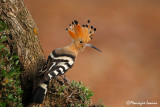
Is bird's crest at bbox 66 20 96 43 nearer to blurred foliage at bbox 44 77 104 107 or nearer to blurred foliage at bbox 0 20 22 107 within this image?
blurred foliage at bbox 44 77 104 107

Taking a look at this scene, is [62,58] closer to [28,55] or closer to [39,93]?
[28,55]

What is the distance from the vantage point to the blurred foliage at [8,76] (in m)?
2.33

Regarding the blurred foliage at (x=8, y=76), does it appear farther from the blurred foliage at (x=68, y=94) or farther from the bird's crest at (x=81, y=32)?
the bird's crest at (x=81, y=32)

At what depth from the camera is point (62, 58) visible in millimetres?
2832

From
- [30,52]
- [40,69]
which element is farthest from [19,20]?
[40,69]

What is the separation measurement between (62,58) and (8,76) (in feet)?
2.16

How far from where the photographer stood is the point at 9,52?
254 cm

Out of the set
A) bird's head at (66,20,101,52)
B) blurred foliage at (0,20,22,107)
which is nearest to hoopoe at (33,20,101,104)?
bird's head at (66,20,101,52)

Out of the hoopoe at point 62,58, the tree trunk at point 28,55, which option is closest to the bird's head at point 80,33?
the hoopoe at point 62,58

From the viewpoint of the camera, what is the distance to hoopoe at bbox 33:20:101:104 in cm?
260

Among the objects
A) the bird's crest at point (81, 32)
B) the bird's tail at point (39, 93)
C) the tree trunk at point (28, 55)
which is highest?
the bird's crest at point (81, 32)

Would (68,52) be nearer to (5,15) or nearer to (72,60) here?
(72,60)

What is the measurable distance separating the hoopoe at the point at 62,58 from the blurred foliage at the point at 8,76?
210 mm

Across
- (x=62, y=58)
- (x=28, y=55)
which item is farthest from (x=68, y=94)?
(x=28, y=55)
